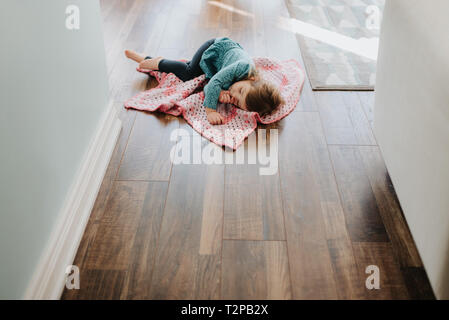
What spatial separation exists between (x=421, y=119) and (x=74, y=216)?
3.61 feet

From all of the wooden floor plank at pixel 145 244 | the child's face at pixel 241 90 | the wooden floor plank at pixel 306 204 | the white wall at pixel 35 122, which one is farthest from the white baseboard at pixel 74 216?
the wooden floor plank at pixel 306 204

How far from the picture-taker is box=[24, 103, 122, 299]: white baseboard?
1.17 metres

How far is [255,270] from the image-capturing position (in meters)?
1.29

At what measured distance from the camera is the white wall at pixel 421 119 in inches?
42.9

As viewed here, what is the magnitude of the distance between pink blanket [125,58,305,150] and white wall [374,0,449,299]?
589mm

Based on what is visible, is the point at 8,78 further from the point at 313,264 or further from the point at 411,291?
the point at 411,291

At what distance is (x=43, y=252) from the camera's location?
1.18 m

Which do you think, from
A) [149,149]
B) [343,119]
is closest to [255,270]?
[149,149]

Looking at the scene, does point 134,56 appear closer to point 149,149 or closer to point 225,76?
point 225,76

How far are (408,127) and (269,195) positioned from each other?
1.73 feet

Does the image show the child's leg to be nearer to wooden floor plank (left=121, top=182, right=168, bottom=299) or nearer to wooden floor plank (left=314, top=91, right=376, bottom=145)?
wooden floor plank (left=314, top=91, right=376, bottom=145)

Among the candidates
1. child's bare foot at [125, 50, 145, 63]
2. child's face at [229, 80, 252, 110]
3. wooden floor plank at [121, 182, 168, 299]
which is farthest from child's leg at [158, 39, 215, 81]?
wooden floor plank at [121, 182, 168, 299]

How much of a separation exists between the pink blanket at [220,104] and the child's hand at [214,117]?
0.02m
